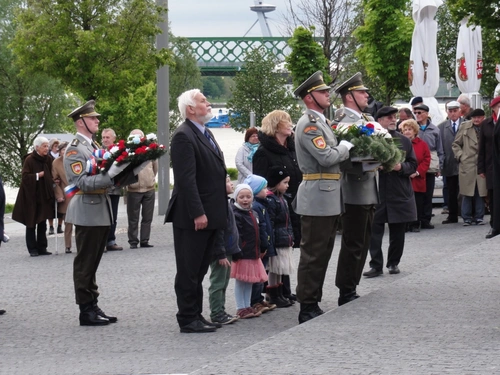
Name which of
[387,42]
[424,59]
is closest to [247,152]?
[424,59]

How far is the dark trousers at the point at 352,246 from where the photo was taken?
10078mm

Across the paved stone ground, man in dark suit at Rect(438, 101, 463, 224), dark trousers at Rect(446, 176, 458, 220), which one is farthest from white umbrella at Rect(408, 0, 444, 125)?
the paved stone ground

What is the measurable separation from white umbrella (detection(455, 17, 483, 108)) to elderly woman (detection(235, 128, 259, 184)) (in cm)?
939

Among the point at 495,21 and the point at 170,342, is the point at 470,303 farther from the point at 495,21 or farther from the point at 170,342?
the point at 495,21

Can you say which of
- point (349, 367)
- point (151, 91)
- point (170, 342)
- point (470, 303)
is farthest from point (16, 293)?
point (151, 91)

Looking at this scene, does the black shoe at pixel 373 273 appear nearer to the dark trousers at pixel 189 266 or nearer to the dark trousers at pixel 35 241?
the dark trousers at pixel 189 266

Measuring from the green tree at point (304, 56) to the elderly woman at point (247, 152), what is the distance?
65.2ft

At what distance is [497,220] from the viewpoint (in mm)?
10586

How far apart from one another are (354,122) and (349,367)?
359 centimetres

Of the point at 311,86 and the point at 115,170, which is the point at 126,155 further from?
the point at 311,86

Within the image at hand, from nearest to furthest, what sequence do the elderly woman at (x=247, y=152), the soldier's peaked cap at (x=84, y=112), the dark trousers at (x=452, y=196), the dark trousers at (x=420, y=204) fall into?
the soldier's peaked cap at (x=84, y=112), the elderly woman at (x=247, y=152), the dark trousers at (x=420, y=204), the dark trousers at (x=452, y=196)

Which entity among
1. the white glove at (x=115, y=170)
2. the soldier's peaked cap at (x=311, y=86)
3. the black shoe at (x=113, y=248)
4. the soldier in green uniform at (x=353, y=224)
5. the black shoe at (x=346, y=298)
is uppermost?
the soldier's peaked cap at (x=311, y=86)

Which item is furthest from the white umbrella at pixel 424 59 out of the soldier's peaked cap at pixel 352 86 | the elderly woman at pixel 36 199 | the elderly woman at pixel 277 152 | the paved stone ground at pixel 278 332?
the soldier's peaked cap at pixel 352 86

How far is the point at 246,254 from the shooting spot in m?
10.0
